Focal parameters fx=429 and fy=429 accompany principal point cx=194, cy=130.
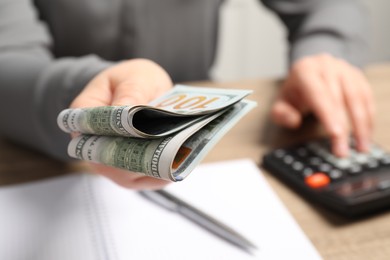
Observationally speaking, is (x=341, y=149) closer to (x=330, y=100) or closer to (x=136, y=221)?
(x=330, y=100)

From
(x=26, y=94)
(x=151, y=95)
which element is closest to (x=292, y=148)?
(x=151, y=95)

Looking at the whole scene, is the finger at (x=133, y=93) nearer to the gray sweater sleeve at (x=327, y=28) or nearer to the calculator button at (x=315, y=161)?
the calculator button at (x=315, y=161)

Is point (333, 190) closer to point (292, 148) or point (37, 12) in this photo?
point (292, 148)

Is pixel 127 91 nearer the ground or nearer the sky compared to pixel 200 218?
nearer the sky

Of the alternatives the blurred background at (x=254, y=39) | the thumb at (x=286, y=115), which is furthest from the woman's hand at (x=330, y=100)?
the blurred background at (x=254, y=39)

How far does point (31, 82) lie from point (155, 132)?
0.95 feet

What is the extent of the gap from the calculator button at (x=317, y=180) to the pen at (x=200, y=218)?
10 cm

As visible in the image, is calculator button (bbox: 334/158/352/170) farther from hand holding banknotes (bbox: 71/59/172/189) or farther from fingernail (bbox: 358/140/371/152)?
hand holding banknotes (bbox: 71/59/172/189)

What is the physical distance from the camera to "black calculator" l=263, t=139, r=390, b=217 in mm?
386

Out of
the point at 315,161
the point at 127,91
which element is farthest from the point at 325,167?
the point at 127,91

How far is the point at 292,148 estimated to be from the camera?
0.49m

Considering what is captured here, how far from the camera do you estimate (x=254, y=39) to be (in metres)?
1.62

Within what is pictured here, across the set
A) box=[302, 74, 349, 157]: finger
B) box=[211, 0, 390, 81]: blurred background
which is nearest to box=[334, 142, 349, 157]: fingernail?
box=[302, 74, 349, 157]: finger

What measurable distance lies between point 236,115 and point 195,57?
21.0 inches
